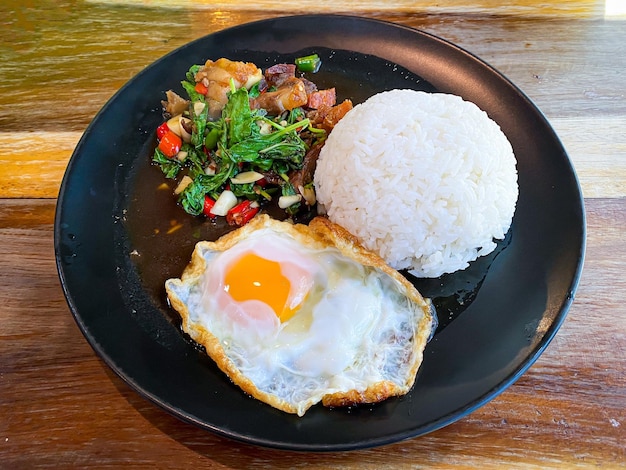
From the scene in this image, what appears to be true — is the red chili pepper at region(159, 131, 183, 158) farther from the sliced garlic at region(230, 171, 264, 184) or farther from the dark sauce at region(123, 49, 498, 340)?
the sliced garlic at region(230, 171, 264, 184)

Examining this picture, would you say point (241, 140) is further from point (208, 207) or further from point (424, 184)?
point (424, 184)

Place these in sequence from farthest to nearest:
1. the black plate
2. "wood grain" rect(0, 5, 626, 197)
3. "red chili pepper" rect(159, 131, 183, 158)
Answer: "wood grain" rect(0, 5, 626, 197), "red chili pepper" rect(159, 131, 183, 158), the black plate

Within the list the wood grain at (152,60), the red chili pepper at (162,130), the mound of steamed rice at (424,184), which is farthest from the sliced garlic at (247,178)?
the wood grain at (152,60)

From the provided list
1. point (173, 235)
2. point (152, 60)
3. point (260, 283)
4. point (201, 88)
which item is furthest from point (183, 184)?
point (152, 60)

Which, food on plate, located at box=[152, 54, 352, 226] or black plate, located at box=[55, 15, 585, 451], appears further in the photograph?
food on plate, located at box=[152, 54, 352, 226]

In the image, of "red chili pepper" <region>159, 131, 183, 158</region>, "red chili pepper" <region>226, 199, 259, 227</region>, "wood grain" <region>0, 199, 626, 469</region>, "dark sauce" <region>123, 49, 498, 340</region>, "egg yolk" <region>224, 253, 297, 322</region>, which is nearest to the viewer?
"wood grain" <region>0, 199, 626, 469</region>

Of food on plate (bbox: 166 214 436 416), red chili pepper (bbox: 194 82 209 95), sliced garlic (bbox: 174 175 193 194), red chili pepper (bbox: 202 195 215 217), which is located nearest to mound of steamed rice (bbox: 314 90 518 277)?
food on plate (bbox: 166 214 436 416)

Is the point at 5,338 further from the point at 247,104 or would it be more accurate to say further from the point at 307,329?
the point at 247,104
